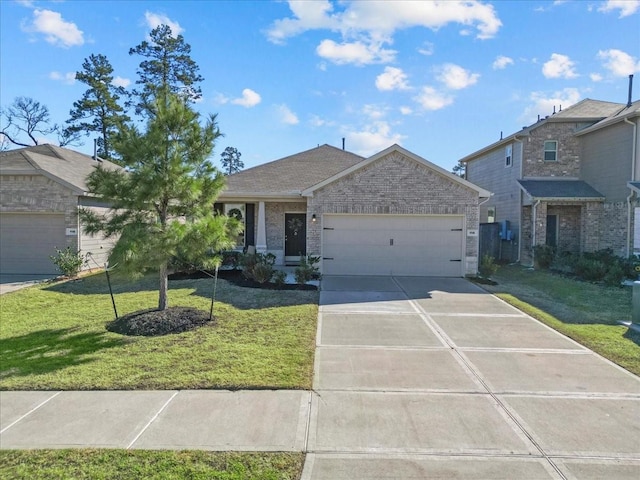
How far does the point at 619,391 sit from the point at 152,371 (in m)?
5.78

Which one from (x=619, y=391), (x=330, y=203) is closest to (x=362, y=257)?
(x=330, y=203)

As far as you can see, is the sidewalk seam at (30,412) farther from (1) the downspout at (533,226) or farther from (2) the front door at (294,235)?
(1) the downspout at (533,226)

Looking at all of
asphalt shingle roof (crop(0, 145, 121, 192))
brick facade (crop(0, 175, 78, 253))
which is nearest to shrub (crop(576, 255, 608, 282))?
asphalt shingle roof (crop(0, 145, 121, 192))

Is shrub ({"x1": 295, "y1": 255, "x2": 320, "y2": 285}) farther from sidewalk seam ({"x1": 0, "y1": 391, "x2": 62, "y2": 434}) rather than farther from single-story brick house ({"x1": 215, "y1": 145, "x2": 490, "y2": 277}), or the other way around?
sidewalk seam ({"x1": 0, "y1": 391, "x2": 62, "y2": 434})

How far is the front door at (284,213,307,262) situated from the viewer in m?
16.2

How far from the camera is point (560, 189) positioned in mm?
16719

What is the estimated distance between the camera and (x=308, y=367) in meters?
5.62

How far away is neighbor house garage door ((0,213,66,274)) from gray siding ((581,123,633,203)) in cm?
1952

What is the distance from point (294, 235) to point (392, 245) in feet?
13.5

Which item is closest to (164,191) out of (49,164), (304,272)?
(304,272)

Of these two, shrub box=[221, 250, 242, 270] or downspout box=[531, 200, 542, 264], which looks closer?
shrub box=[221, 250, 242, 270]

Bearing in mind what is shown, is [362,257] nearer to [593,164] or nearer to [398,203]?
[398,203]

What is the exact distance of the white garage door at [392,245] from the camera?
14.0 meters

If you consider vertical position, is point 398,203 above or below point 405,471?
above
